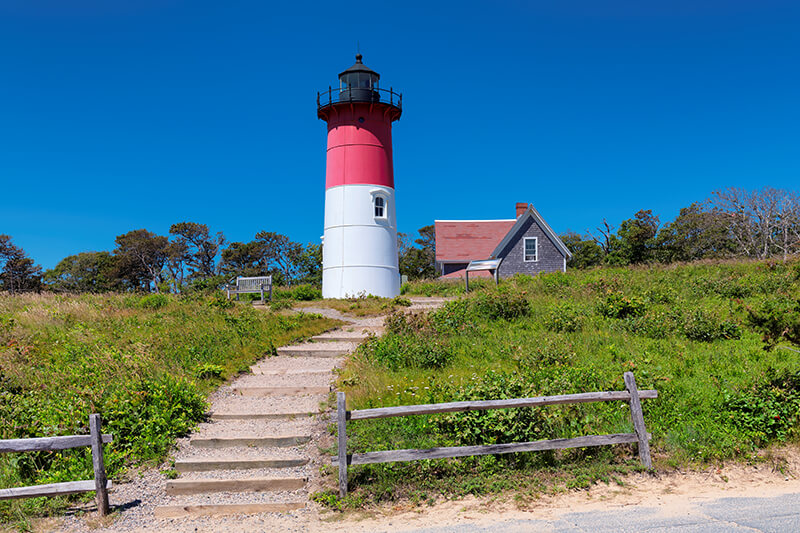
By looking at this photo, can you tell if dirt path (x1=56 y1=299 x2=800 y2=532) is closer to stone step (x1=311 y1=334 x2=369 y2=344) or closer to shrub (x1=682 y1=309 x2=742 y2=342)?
shrub (x1=682 y1=309 x2=742 y2=342)

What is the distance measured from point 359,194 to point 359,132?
2.83 metres

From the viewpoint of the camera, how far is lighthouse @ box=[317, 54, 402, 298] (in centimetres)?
2459

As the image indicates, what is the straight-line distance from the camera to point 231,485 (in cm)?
718

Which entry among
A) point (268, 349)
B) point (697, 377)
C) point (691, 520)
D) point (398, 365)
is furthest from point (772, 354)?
point (268, 349)

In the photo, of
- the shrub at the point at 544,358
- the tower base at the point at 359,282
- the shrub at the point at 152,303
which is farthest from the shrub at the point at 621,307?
the shrub at the point at 152,303

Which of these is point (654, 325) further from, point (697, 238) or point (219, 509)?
point (697, 238)

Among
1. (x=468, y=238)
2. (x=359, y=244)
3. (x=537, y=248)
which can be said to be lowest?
(x=359, y=244)

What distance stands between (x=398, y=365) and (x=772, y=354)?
284 inches

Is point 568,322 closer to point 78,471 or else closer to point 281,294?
point 78,471

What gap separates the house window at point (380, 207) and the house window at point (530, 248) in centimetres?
1035

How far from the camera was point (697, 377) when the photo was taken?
31.3ft

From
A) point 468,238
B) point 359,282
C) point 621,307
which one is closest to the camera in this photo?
point 621,307

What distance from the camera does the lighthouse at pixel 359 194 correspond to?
24.6 m

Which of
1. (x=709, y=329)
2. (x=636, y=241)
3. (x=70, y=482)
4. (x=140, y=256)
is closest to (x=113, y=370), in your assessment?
(x=70, y=482)
